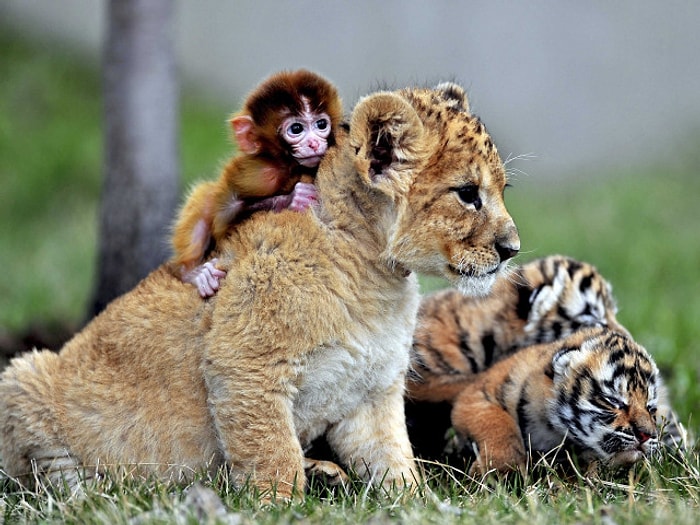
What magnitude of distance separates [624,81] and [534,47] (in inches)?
68.5

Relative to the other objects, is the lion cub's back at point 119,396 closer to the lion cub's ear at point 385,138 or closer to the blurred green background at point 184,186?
the lion cub's ear at point 385,138

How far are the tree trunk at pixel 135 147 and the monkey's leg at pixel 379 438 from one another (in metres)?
3.40

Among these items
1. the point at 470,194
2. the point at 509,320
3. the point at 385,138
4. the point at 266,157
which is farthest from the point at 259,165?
the point at 509,320

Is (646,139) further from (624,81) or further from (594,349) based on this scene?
(594,349)

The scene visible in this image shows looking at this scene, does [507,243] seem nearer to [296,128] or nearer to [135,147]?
[296,128]

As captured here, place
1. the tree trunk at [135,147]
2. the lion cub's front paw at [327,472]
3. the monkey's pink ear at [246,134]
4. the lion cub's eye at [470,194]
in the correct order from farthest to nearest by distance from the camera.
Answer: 1. the tree trunk at [135,147]
2. the monkey's pink ear at [246,134]
3. the lion cub's front paw at [327,472]
4. the lion cub's eye at [470,194]

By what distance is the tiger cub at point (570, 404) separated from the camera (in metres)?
5.38

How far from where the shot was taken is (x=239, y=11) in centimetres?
1738

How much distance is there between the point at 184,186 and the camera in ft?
39.6

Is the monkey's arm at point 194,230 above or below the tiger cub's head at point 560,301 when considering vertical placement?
above

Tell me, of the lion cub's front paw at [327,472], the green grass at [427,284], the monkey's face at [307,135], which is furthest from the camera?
the monkey's face at [307,135]

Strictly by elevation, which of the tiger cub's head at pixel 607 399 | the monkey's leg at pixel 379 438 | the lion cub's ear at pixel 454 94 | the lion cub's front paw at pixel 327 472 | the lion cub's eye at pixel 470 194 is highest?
the lion cub's ear at pixel 454 94

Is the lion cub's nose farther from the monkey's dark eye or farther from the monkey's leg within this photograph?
the monkey's dark eye

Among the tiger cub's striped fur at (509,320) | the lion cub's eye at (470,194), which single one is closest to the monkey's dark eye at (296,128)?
the lion cub's eye at (470,194)
